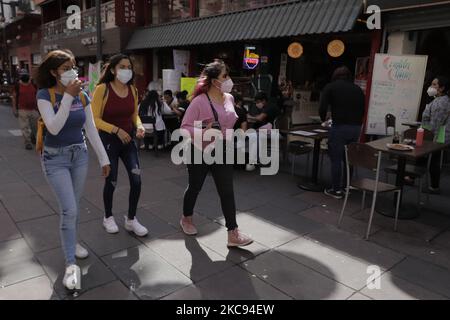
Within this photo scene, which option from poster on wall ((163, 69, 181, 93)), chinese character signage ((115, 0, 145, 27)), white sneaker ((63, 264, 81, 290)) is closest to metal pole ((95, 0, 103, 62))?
chinese character signage ((115, 0, 145, 27))

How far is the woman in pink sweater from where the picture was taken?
3457 mm

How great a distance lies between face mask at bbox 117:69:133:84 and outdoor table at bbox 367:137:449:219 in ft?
9.32

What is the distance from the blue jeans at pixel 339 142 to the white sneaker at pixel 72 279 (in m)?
3.78

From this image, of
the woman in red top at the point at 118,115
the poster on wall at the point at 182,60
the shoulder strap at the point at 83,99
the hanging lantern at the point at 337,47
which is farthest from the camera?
the poster on wall at the point at 182,60

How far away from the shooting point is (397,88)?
7.07m

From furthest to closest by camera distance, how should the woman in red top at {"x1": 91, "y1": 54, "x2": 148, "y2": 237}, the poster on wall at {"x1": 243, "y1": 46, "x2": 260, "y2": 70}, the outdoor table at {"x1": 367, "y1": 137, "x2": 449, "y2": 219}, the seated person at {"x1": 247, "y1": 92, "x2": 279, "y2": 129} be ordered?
the poster on wall at {"x1": 243, "y1": 46, "x2": 260, "y2": 70} < the seated person at {"x1": 247, "y1": 92, "x2": 279, "y2": 129} < the outdoor table at {"x1": 367, "y1": 137, "x2": 449, "y2": 219} < the woman in red top at {"x1": 91, "y1": 54, "x2": 148, "y2": 237}

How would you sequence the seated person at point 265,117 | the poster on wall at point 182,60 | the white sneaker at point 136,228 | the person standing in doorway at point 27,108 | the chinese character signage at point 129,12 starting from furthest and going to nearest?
the chinese character signage at point 129,12, the poster on wall at point 182,60, the person standing in doorway at point 27,108, the seated person at point 265,117, the white sneaker at point 136,228

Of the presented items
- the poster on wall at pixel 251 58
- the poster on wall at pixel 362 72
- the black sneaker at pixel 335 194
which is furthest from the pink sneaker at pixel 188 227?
the poster on wall at pixel 251 58

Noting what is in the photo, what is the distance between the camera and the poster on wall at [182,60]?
1177cm

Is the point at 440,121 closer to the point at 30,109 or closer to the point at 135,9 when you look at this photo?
the point at 30,109

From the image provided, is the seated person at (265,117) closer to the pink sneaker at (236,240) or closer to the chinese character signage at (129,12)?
the pink sneaker at (236,240)

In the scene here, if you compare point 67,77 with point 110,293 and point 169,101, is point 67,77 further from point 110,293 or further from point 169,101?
point 169,101

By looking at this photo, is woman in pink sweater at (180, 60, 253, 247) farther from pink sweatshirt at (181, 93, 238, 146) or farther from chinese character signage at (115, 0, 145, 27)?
chinese character signage at (115, 0, 145, 27)
